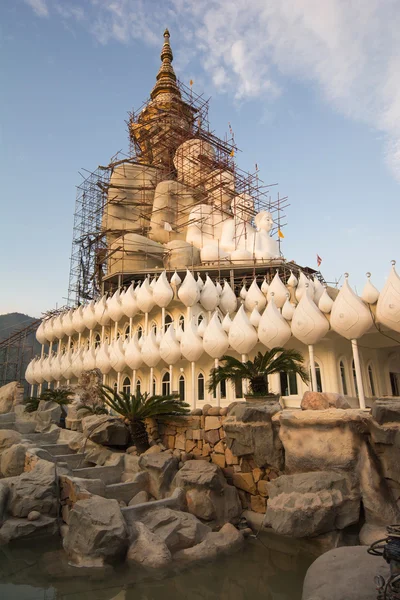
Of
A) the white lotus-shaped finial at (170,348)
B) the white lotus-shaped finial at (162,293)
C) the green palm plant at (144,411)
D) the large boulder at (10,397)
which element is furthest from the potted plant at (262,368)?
the large boulder at (10,397)

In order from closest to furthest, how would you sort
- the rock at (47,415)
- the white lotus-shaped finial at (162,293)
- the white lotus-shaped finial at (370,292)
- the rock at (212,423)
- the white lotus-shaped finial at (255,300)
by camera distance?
the rock at (212,423), the white lotus-shaped finial at (370,292), the rock at (47,415), the white lotus-shaped finial at (255,300), the white lotus-shaped finial at (162,293)

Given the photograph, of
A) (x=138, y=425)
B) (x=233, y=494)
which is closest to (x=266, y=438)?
(x=233, y=494)

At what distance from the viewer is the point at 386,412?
985 centimetres

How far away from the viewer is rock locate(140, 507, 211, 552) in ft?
33.6

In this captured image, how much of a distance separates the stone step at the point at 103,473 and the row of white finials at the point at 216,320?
7.24 metres

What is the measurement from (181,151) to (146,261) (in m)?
11.8

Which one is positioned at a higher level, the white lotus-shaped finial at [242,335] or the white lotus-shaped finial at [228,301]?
the white lotus-shaped finial at [228,301]

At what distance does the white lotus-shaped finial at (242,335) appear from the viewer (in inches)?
740

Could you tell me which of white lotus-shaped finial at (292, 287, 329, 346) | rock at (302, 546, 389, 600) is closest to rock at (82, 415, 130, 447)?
white lotus-shaped finial at (292, 287, 329, 346)

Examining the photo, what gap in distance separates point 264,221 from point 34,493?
80.5 ft

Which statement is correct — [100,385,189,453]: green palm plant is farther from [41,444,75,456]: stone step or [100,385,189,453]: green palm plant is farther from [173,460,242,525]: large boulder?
[41,444,75,456]: stone step

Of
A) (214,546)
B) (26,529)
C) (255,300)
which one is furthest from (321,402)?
(255,300)

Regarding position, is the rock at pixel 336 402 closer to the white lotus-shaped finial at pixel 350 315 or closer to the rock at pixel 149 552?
the white lotus-shaped finial at pixel 350 315

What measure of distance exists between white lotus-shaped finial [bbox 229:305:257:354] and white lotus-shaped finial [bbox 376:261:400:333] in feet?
18.5
